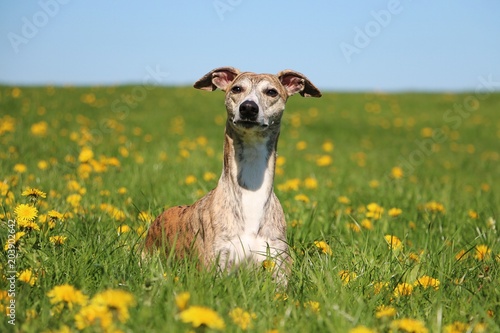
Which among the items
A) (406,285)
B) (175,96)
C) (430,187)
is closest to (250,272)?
(406,285)

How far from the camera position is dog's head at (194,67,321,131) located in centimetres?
391

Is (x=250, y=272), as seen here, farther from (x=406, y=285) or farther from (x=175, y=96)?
(x=175, y=96)

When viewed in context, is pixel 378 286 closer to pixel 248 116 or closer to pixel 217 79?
pixel 248 116

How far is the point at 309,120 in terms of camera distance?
19.5 metres

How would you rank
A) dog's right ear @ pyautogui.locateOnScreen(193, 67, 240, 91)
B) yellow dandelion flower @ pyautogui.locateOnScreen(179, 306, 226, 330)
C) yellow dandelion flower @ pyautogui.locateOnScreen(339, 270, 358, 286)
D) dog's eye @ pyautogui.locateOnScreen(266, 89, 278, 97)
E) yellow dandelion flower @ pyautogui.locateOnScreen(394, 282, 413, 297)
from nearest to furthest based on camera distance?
yellow dandelion flower @ pyautogui.locateOnScreen(179, 306, 226, 330) < yellow dandelion flower @ pyautogui.locateOnScreen(394, 282, 413, 297) < yellow dandelion flower @ pyautogui.locateOnScreen(339, 270, 358, 286) < dog's eye @ pyautogui.locateOnScreen(266, 89, 278, 97) < dog's right ear @ pyautogui.locateOnScreen(193, 67, 240, 91)

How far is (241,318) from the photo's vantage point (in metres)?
2.67

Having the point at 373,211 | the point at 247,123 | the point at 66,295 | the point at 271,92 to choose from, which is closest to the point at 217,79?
the point at 271,92

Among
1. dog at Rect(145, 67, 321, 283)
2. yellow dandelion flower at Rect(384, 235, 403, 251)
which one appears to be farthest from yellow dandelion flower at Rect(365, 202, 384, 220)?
dog at Rect(145, 67, 321, 283)

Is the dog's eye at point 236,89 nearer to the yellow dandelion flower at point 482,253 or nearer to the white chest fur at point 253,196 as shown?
the white chest fur at point 253,196

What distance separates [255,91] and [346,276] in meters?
1.51

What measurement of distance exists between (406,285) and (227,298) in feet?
3.77

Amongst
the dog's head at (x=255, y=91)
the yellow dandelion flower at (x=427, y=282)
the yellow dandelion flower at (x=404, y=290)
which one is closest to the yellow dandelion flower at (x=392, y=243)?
the yellow dandelion flower at (x=427, y=282)
